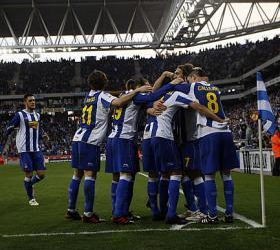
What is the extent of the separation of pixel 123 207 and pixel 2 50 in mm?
27991

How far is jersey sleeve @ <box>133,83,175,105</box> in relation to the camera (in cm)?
679

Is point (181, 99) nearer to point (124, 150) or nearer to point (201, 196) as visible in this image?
point (124, 150)

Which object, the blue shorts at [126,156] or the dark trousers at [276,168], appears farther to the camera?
the dark trousers at [276,168]

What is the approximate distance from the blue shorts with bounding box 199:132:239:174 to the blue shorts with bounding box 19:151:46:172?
4.58 meters

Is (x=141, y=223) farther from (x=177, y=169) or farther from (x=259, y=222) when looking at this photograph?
(x=259, y=222)

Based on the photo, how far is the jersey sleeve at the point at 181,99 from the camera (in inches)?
265

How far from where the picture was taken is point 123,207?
23.1 feet

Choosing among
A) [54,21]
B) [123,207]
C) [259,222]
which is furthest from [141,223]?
[54,21]

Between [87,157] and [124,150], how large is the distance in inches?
25.1

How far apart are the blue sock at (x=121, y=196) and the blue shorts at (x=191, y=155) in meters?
0.93

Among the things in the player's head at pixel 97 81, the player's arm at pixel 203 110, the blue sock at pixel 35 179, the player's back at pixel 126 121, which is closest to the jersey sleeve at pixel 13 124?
the blue sock at pixel 35 179

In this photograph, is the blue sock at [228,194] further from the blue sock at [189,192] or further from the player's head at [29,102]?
the player's head at [29,102]

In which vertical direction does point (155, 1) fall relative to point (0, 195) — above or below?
above

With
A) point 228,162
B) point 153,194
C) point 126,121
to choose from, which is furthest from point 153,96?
point 153,194
